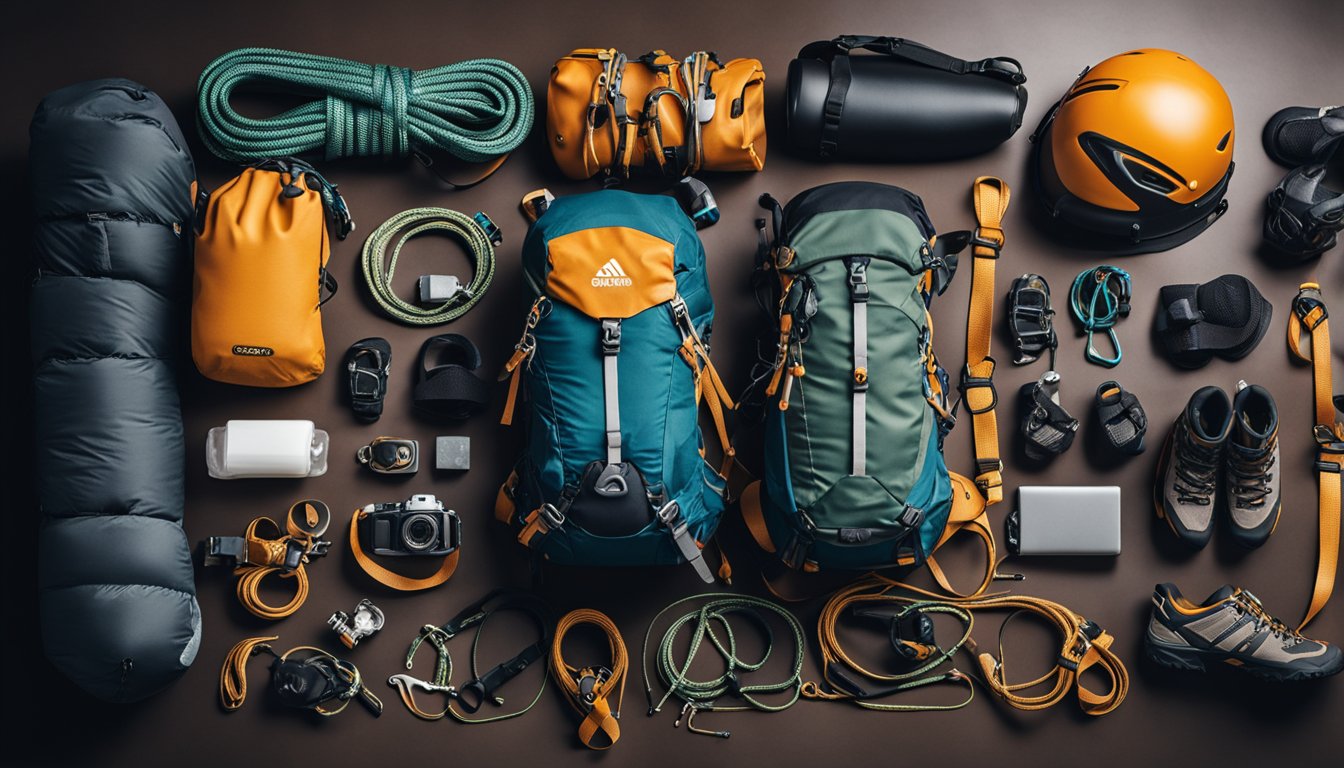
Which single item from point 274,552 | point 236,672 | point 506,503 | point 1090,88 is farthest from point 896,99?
point 236,672

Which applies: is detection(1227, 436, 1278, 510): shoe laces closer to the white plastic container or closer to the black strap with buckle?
the black strap with buckle

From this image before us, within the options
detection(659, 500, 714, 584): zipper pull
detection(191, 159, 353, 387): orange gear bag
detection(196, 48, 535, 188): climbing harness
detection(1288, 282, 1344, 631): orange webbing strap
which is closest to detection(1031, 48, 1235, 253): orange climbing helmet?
detection(1288, 282, 1344, 631): orange webbing strap

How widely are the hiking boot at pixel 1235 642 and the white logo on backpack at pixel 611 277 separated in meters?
1.97

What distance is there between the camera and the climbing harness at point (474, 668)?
2801 millimetres

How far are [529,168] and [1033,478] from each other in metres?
1.94

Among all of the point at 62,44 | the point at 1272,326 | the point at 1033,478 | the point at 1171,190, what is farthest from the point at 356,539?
the point at 1272,326

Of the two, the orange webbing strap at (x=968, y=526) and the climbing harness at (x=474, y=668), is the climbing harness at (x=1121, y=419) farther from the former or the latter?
the climbing harness at (x=474, y=668)

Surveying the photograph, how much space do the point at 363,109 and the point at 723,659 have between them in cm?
207

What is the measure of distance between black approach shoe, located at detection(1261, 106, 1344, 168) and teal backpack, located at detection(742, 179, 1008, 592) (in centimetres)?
131

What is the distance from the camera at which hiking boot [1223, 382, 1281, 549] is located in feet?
8.91

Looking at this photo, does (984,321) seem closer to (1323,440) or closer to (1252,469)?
(1252,469)

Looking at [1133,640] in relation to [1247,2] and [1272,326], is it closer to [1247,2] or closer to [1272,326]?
[1272,326]

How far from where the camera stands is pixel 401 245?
2.87 metres

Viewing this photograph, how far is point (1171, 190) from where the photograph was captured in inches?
106
